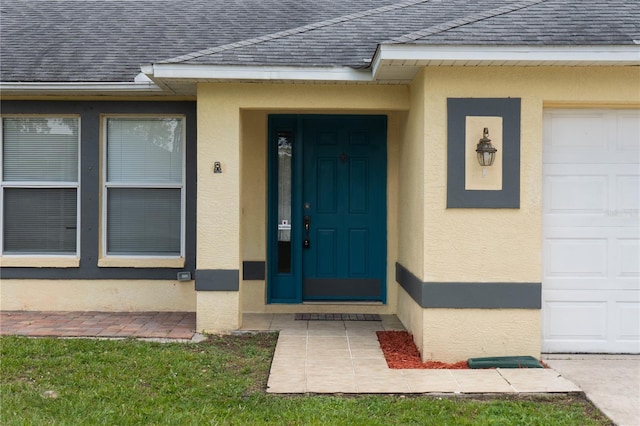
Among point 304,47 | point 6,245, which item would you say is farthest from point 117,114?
point 304,47

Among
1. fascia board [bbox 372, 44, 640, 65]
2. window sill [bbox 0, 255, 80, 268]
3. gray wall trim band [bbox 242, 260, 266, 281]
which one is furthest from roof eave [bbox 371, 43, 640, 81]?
window sill [bbox 0, 255, 80, 268]

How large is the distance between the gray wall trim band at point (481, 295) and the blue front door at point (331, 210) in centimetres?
214

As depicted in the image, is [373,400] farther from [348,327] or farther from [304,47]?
[304,47]

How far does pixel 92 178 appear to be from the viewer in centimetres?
766

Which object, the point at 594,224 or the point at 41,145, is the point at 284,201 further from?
the point at 594,224

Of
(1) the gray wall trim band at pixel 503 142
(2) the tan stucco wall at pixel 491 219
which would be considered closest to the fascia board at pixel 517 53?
(2) the tan stucco wall at pixel 491 219

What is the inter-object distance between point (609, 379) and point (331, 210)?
3.93 meters

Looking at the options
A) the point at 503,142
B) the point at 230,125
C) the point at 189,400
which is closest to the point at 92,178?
the point at 230,125

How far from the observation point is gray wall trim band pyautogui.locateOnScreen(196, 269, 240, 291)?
6.59 metres

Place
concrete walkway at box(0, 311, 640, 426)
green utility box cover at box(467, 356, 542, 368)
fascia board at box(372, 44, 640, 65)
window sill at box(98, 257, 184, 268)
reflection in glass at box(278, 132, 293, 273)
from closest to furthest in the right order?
concrete walkway at box(0, 311, 640, 426)
fascia board at box(372, 44, 640, 65)
green utility box cover at box(467, 356, 542, 368)
window sill at box(98, 257, 184, 268)
reflection in glass at box(278, 132, 293, 273)

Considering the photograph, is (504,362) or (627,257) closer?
(504,362)

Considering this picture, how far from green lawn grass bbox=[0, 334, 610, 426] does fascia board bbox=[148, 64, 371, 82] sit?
289 centimetres

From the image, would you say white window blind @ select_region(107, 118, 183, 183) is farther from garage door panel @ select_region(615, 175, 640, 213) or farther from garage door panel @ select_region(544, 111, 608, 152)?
garage door panel @ select_region(615, 175, 640, 213)

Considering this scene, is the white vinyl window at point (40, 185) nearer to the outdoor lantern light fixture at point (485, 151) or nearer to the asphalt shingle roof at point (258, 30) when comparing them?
the asphalt shingle roof at point (258, 30)
